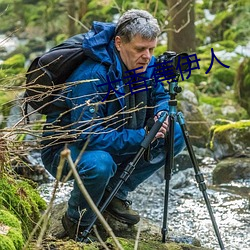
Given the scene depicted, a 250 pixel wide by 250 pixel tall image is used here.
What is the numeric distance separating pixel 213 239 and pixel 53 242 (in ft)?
6.80

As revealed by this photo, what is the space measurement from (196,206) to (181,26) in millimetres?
5764

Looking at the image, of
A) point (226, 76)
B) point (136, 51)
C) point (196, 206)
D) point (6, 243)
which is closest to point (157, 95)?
point (136, 51)

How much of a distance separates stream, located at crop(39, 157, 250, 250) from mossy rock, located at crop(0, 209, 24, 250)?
185cm

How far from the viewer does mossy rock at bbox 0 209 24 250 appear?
2.40 metres

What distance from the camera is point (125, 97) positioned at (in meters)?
3.56

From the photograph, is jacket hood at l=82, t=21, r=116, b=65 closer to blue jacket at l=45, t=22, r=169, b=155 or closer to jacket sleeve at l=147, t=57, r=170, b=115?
blue jacket at l=45, t=22, r=169, b=155

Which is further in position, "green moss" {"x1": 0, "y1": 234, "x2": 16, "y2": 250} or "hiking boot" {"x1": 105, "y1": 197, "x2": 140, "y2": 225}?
"hiking boot" {"x1": 105, "y1": 197, "x2": 140, "y2": 225}

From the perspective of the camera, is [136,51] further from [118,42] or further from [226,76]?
[226,76]

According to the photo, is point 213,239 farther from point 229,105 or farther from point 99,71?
point 229,105

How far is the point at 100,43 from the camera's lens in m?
3.52

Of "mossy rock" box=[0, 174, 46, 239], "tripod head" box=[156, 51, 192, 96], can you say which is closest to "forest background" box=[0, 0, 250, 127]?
"mossy rock" box=[0, 174, 46, 239]

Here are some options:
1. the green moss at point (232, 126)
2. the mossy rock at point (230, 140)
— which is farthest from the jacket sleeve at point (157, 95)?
the green moss at point (232, 126)

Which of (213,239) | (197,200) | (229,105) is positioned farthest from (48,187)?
(229,105)

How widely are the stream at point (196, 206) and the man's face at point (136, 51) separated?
139 cm
